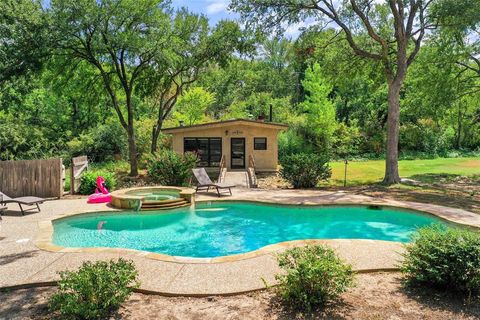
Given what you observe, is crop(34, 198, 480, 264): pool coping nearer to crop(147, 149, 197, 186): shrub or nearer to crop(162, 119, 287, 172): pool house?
crop(147, 149, 197, 186): shrub

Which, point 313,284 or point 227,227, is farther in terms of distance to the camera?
point 227,227

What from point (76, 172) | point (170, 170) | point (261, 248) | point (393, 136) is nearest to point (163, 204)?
point (170, 170)

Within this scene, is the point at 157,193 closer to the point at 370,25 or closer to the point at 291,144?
the point at 370,25

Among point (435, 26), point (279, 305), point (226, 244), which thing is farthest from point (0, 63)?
point (435, 26)

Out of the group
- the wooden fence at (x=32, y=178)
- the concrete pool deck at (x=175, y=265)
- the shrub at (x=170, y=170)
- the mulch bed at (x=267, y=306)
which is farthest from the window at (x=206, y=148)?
the mulch bed at (x=267, y=306)

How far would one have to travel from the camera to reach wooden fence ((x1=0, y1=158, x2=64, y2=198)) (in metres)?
12.6

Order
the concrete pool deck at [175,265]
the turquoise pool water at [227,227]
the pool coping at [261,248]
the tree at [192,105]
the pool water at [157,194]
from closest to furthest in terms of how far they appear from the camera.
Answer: the concrete pool deck at [175,265], the pool coping at [261,248], the turquoise pool water at [227,227], the pool water at [157,194], the tree at [192,105]

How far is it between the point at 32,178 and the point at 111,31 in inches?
331

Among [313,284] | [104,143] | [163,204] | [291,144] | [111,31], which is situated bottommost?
[313,284]

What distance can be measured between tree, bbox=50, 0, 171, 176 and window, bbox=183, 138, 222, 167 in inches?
139

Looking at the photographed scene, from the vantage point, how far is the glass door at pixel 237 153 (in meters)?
21.4

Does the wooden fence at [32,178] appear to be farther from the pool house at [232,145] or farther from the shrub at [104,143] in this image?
the shrub at [104,143]

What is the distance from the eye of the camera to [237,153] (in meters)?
21.5

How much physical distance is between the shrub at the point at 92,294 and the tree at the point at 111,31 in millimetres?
14123
